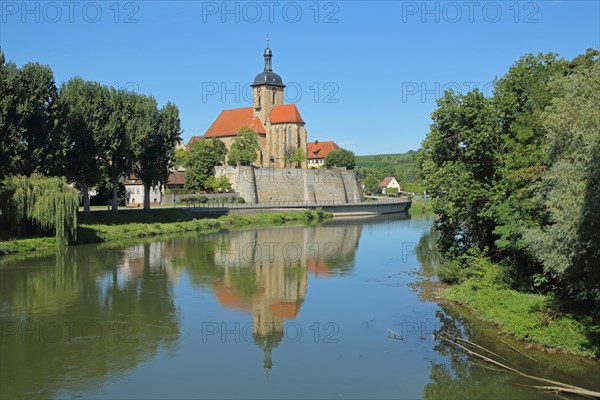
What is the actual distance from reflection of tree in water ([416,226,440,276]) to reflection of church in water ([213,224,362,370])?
383 cm

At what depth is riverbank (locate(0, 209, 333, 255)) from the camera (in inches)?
1314

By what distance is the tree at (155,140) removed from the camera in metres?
46.1

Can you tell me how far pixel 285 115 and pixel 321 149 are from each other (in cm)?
2098

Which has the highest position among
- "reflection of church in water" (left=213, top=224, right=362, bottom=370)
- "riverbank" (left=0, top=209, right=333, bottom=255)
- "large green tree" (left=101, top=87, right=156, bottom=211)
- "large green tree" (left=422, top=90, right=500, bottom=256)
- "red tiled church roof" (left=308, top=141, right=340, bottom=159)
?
"red tiled church roof" (left=308, top=141, right=340, bottom=159)

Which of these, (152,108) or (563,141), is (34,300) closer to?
(563,141)

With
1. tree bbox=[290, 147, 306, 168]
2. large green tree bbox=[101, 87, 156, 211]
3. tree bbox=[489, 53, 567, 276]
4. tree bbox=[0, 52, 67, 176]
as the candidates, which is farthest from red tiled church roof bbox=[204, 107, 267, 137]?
tree bbox=[489, 53, 567, 276]

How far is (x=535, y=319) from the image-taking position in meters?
15.6

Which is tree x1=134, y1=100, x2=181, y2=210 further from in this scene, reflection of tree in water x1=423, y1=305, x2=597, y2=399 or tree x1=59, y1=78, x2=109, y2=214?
reflection of tree in water x1=423, y1=305, x2=597, y2=399

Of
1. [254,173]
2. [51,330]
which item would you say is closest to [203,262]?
[51,330]

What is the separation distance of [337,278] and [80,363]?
14.1 m

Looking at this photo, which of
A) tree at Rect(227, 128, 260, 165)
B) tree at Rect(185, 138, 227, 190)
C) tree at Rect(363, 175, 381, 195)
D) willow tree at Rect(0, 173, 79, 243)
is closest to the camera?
willow tree at Rect(0, 173, 79, 243)

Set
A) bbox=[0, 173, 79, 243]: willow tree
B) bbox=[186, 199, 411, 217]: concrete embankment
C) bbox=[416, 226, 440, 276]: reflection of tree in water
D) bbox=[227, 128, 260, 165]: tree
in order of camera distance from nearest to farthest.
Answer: bbox=[416, 226, 440, 276]: reflection of tree in water → bbox=[0, 173, 79, 243]: willow tree → bbox=[186, 199, 411, 217]: concrete embankment → bbox=[227, 128, 260, 165]: tree

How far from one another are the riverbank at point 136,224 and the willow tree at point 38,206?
938mm

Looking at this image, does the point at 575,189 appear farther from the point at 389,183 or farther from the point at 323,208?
the point at 389,183
